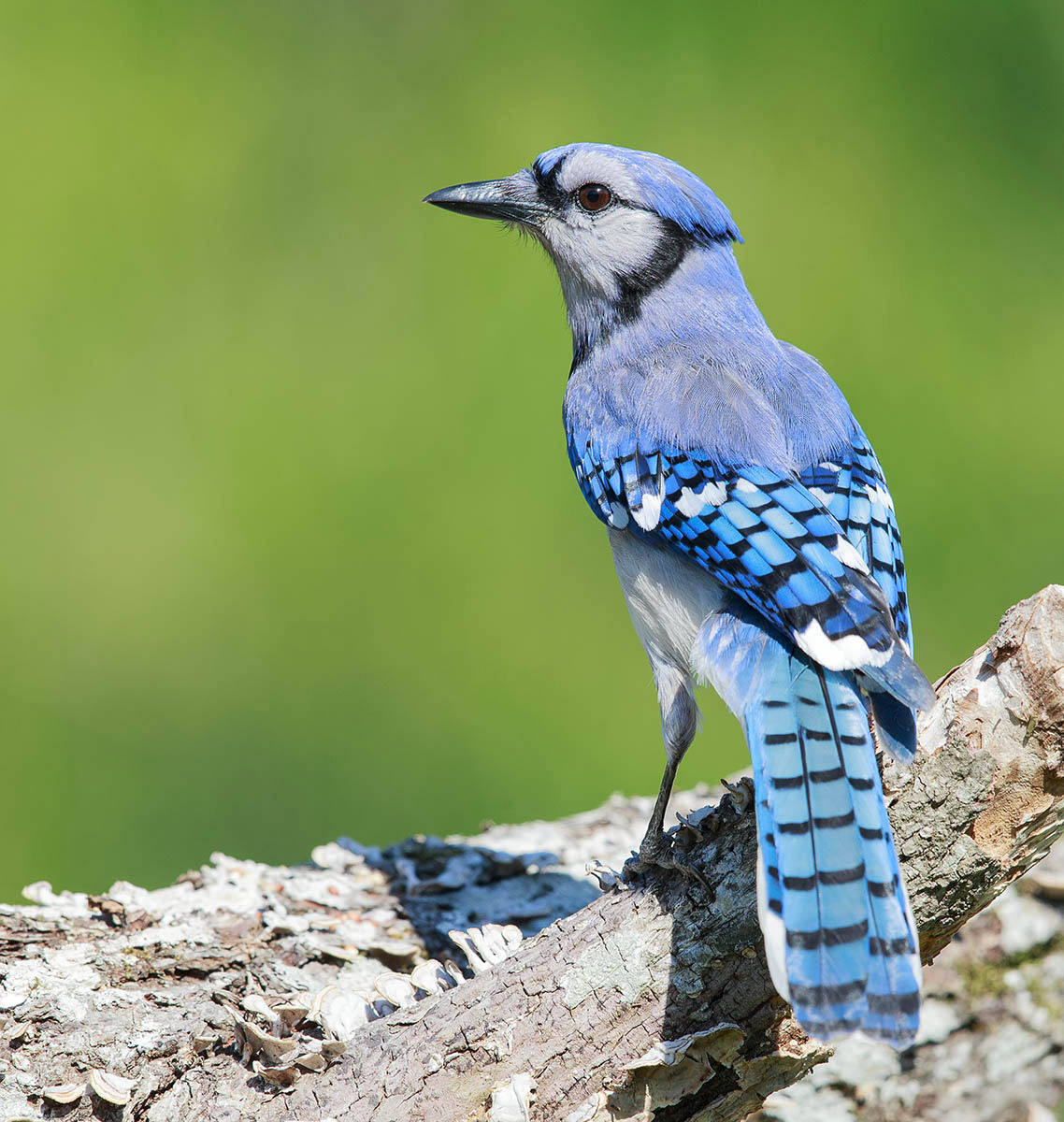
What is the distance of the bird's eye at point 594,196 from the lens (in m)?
2.80

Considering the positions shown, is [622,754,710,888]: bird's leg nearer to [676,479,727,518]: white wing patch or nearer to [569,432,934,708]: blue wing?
[569,432,934,708]: blue wing

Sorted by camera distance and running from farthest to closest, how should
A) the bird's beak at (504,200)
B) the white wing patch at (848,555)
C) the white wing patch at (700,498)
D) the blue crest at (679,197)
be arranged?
the bird's beak at (504,200) < the blue crest at (679,197) < the white wing patch at (700,498) < the white wing patch at (848,555)

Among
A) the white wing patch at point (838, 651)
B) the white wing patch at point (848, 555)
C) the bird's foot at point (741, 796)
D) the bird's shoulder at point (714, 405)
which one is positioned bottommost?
the bird's foot at point (741, 796)

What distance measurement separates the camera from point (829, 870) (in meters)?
1.65

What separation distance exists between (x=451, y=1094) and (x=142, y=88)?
3.97 meters

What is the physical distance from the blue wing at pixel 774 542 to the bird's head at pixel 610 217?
0.53 m

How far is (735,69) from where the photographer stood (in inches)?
185

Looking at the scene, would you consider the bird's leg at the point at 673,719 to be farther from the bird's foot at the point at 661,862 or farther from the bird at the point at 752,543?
the bird's foot at the point at 661,862

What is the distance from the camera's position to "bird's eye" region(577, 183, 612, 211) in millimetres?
2801

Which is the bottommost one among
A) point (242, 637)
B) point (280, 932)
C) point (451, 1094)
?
point (451, 1094)

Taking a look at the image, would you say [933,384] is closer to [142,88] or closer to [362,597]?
[362,597]

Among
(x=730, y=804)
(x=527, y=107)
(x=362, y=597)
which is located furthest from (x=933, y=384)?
(x=730, y=804)

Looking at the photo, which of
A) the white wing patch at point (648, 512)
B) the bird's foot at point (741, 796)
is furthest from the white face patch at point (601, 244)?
the bird's foot at point (741, 796)

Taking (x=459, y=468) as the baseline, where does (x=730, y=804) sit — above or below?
→ below
